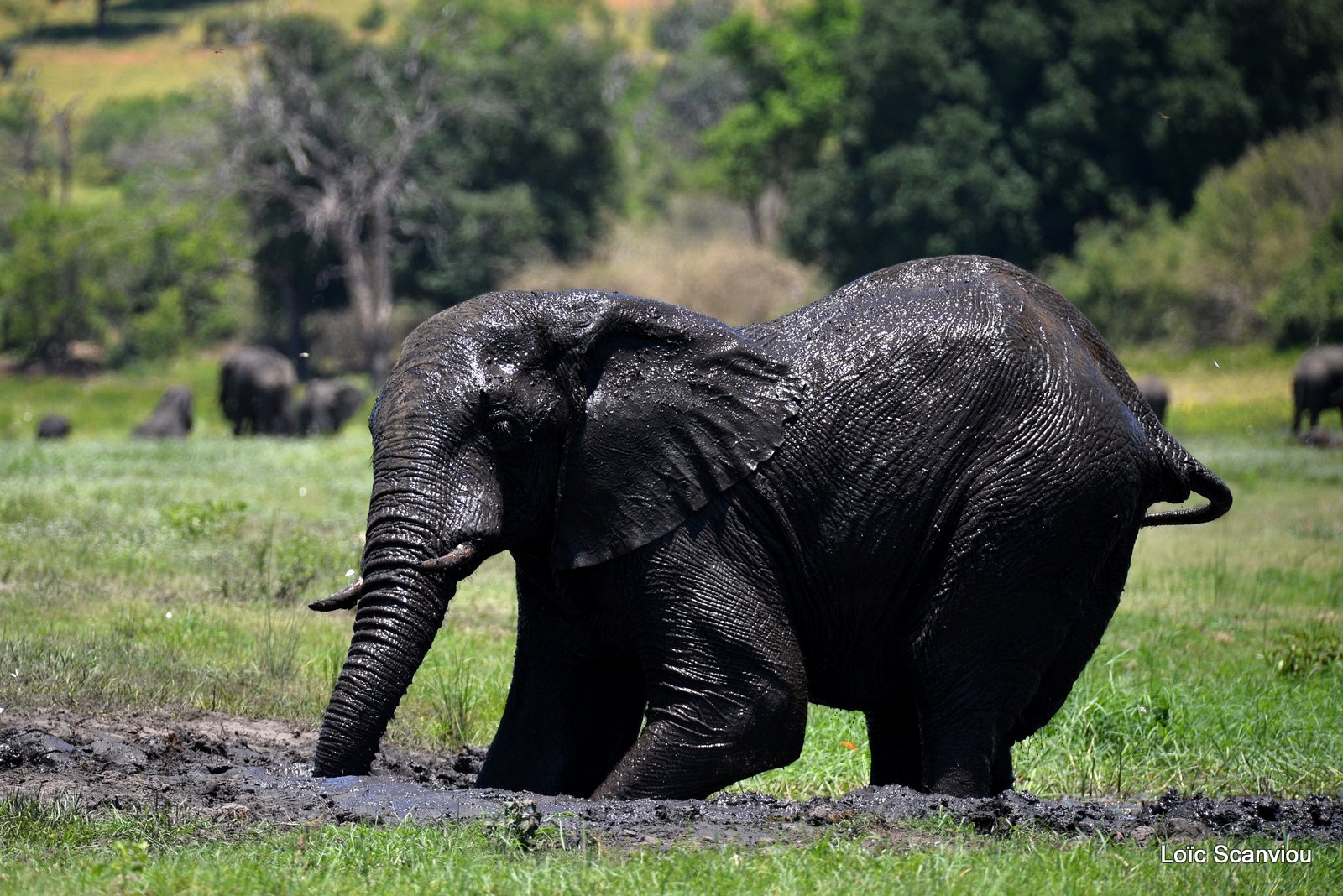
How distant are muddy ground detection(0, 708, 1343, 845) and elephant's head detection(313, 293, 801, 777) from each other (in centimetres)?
31

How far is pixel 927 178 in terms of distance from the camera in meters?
49.5

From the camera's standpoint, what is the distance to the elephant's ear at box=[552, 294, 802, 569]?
21.0ft

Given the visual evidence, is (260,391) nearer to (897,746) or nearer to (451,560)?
A: (897,746)

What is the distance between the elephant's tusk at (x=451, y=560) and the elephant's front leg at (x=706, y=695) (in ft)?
2.24

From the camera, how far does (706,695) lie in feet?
20.6

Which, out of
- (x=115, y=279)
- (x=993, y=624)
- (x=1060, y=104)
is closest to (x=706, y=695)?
(x=993, y=624)

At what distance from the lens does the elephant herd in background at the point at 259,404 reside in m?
32.7

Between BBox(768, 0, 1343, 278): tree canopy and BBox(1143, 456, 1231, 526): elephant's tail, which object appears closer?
BBox(1143, 456, 1231, 526): elephant's tail

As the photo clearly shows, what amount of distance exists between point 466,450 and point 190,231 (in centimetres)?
5134

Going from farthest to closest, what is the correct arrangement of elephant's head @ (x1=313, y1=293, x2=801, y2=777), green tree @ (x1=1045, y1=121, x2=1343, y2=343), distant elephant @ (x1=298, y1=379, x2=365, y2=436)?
green tree @ (x1=1045, y1=121, x2=1343, y2=343) < distant elephant @ (x1=298, y1=379, x2=365, y2=436) < elephant's head @ (x1=313, y1=293, x2=801, y2=777)

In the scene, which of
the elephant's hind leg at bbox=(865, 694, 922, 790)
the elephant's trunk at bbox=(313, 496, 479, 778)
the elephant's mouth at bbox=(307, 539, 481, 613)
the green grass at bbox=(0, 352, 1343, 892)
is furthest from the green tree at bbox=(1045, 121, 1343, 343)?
the elephant's trunk at bbox=(313, 496, 479, 778)

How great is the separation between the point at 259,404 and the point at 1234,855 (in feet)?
95.4

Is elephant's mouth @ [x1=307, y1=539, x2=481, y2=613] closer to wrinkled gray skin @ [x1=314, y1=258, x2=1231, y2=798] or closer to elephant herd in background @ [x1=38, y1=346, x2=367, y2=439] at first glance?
wrinkled gray skin @ [x1=314, y1=258, x2=1231, y2=798]

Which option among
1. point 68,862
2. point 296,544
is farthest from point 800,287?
point 68,862
